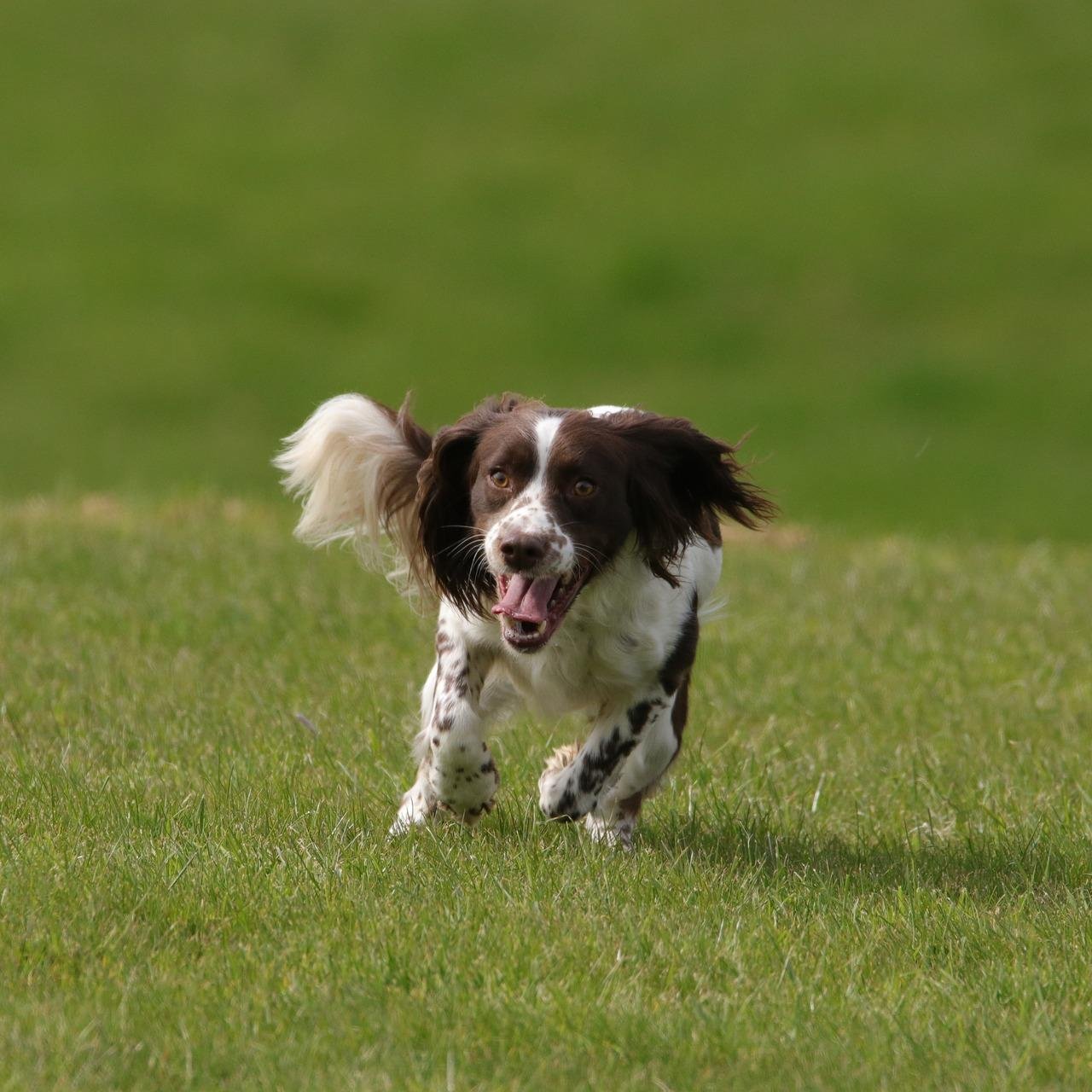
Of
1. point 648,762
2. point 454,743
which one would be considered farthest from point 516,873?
point 648,762

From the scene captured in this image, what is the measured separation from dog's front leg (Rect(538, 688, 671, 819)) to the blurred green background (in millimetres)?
17827

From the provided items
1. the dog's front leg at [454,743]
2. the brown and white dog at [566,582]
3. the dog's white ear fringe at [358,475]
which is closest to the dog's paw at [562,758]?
the brown and white dog at [566,582]

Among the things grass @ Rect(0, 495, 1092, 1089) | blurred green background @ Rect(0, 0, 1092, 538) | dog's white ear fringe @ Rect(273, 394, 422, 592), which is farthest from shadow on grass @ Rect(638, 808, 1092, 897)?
blurred green background @ Rect(0, 0, 1092, 538)

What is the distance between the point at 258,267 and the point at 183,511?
61.3 ft

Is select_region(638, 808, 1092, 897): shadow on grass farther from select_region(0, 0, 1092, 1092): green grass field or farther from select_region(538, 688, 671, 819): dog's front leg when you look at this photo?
select_region(538, 688, 671, 819): dog's front leg

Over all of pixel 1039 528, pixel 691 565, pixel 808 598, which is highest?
pixel 691 565

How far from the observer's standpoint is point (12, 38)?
33281mm

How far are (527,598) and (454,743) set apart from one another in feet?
1.72

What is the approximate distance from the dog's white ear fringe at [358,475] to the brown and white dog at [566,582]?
16mm

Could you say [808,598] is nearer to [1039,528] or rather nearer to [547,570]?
[547,570]

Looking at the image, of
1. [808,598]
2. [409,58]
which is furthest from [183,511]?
[409,58]

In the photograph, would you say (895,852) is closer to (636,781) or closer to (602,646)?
(636,781)

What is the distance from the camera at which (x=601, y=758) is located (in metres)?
5.55

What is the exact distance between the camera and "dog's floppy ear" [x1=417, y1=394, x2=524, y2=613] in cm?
551
